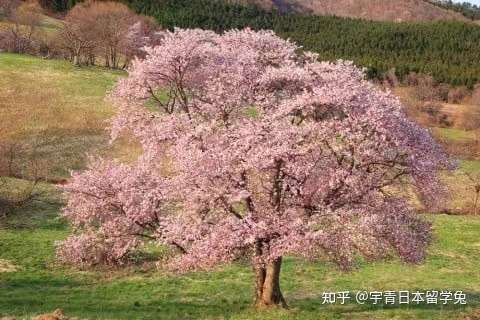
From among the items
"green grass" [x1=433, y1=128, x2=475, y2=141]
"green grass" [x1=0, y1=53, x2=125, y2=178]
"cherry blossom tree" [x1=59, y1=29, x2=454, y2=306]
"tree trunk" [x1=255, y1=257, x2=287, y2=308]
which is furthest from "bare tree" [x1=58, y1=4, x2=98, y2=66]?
"tree trunk" [x1=255, y1=257, x2=287, y2=308]

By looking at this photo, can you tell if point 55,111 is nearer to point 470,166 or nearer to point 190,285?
point 190,285

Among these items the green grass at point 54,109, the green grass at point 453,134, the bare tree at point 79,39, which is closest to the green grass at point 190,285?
the green grass at point 54,109

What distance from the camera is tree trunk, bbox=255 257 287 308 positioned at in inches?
1031

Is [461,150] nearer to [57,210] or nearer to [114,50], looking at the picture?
[114,50]

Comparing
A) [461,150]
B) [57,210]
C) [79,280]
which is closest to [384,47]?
[461,150]

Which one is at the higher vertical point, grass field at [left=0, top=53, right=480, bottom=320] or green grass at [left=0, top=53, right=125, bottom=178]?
green grass at [left=0, top=53, right=125, bottom=178]

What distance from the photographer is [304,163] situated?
22906 mm

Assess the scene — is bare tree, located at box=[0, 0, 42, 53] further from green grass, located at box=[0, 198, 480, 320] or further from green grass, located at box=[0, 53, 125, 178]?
green grass, located at box=[0, 198, 480, 320]

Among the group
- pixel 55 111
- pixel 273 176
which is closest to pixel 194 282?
pixel 273 176

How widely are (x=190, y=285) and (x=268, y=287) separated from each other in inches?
328

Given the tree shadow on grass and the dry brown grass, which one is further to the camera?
the dry brown grass

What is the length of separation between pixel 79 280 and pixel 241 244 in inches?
598

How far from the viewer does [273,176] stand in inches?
940

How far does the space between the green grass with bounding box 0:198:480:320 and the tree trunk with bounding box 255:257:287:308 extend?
0.71 meters
